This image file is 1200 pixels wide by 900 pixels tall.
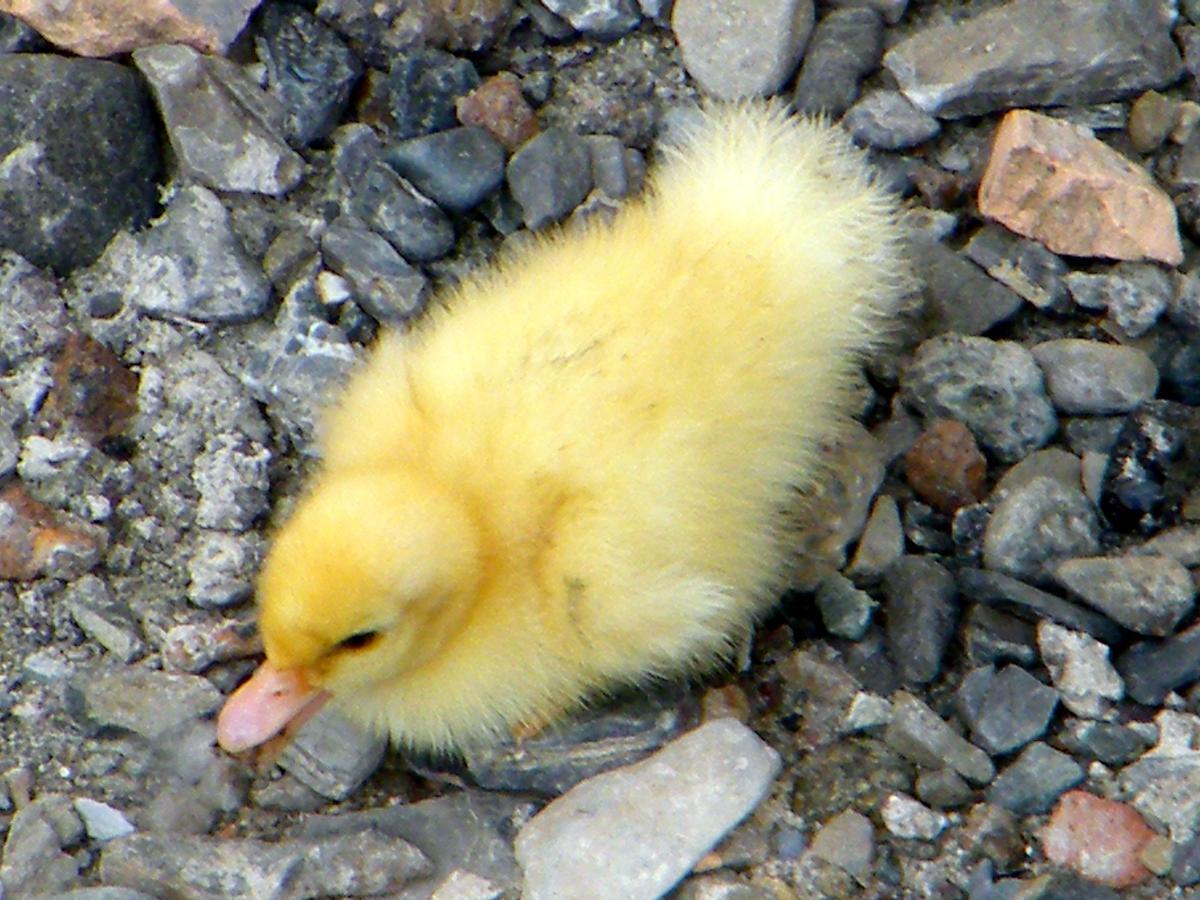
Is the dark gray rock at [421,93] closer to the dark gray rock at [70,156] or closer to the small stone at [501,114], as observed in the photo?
the small stone at [501,114]

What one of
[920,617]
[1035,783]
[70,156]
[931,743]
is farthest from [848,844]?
[70,156]

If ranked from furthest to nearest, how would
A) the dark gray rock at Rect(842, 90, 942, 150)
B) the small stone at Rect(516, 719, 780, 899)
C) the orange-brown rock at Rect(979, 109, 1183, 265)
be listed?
1. the dark gray rock at Rect(842, 90, 942, 150)
2. the orange-brown rock at Rect(979, 109, 1183, 265)
3. the small stone at Rect(516, 719, 780, 899)

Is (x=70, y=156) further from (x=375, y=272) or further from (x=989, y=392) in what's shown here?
(x=989, y=392)

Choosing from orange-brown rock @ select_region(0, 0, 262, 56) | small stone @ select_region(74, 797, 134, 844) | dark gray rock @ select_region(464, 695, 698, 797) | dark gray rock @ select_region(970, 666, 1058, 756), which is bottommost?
dark gray rock @ select_region(970, 666, 1058, 756)

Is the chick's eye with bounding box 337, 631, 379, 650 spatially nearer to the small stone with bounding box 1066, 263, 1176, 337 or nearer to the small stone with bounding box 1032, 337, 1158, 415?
the small stone with bounding box 1032, 337, 1158, 415

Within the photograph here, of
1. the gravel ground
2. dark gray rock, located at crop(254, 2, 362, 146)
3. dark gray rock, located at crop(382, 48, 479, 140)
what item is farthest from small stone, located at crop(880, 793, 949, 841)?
dark gray rock, located at crop(254, 2, 362, 146)

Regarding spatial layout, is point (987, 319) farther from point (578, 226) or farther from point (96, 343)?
point (96, 343)
